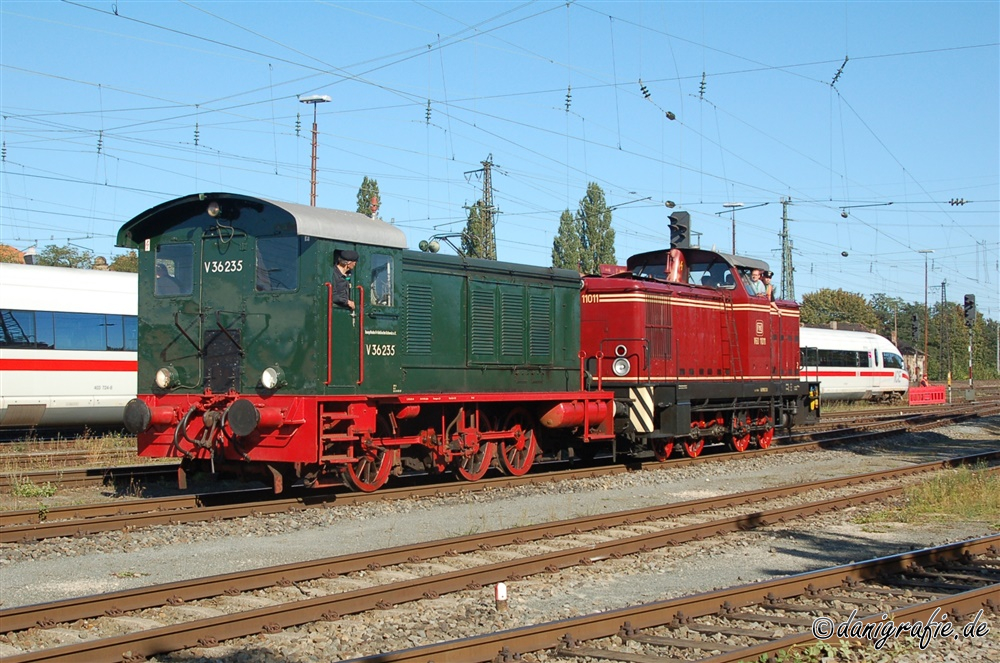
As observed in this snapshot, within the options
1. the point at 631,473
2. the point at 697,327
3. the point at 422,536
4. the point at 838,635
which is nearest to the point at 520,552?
the point at 422,536

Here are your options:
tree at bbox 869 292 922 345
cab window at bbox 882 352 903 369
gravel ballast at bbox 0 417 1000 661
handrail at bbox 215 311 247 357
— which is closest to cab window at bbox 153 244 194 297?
handrail at bbox 215 311 247 357

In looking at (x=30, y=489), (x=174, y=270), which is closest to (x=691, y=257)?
(x=174, y=270)

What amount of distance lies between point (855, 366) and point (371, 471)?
111 feet

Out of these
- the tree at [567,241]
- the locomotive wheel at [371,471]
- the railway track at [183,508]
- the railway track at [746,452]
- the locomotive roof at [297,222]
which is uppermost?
the tree at [567,241]

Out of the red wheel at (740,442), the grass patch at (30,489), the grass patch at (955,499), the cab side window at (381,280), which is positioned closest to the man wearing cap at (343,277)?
the cab side window at (381,280)

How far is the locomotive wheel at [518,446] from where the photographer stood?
1488 centimetres

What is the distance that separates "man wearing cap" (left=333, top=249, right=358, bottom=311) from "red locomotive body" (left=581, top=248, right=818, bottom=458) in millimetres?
5686

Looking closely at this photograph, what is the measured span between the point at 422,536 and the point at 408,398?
8.24 feet

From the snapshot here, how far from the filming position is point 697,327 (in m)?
18.5

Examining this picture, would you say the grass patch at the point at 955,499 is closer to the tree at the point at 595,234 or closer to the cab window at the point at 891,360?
the cab window at the point at 891,360

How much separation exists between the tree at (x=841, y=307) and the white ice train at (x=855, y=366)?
47579 mm

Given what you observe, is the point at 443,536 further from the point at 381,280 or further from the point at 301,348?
the point at 381,280

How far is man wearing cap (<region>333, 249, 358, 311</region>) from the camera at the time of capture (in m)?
11.8

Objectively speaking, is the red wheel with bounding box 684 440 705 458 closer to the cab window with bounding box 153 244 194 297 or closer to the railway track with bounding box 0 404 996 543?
the railway track with bounding box 0 404 996 543
